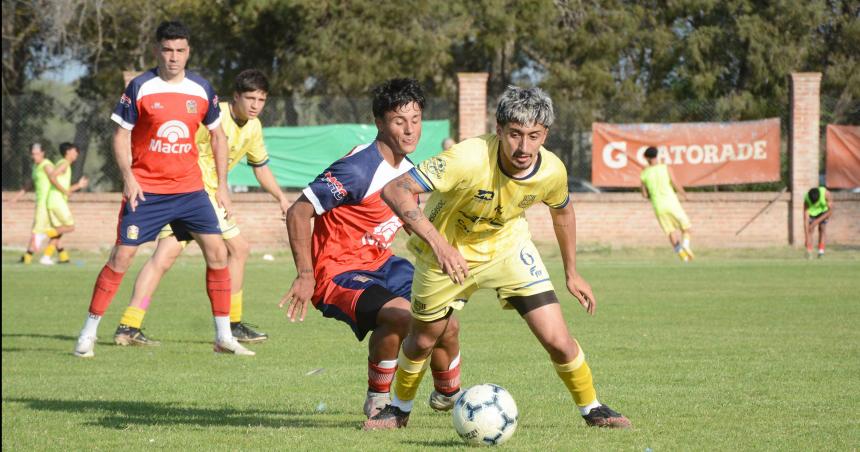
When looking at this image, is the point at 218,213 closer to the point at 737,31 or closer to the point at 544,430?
the point at 544,430

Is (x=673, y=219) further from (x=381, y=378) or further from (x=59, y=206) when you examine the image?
(x=381, y=378)

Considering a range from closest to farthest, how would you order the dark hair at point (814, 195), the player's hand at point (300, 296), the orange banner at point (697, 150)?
the player's hand at point (300, 296), the dark hair at point (814, 195), the orange banner at point (697, 150)

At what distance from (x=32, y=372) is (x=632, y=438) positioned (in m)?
5.05

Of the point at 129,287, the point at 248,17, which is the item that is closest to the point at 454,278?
the point at 129,287

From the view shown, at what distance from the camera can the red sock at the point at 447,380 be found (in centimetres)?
652

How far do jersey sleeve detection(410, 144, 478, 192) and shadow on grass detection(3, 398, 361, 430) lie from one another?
5.08ft

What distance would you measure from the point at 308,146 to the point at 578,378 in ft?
63.8

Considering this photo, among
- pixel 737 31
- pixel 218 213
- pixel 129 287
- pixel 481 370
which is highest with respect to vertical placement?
pixel 737 31

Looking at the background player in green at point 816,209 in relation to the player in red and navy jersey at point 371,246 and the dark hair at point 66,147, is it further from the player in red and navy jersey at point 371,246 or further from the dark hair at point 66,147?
the player in red and navy jersey at point 371,246

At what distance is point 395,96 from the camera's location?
242 inches

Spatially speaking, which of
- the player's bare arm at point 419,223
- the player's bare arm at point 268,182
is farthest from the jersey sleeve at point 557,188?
the player's bare arm at point 268,182

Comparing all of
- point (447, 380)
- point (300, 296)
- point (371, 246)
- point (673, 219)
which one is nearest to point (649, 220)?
point (673, 219)

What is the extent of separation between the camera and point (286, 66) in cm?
2930

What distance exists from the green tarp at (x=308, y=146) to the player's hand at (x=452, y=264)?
19.3m
